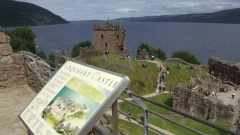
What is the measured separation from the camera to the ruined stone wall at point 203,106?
27.2m

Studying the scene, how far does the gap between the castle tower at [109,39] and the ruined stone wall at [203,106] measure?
25.1 meters

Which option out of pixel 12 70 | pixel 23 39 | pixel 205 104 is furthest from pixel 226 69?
pixel 23 39

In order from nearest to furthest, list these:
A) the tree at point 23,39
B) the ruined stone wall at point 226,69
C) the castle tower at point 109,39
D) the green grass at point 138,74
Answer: the green grass at point 138,74 → the ruined stone wall at point 226,69 → the castle tower at point 109,39 → the tree at point 23,39

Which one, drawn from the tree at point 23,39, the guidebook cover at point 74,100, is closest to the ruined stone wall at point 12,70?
the guidebook cover at point 74,100

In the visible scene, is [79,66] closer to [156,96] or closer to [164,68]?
[156,96]

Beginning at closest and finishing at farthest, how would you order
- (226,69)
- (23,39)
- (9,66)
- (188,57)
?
(9,66) → (226,69) → (23,39) → (188,57)

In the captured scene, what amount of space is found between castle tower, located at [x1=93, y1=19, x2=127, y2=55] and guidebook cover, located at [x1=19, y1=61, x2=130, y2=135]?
159 feet

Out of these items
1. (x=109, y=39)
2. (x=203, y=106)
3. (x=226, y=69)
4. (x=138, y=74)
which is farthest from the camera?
(x=109, y=39)

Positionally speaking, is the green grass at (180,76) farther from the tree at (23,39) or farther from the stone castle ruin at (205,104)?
the tree at (23,39)

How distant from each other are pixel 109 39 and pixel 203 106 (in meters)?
29.1

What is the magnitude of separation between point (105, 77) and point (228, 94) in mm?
35154

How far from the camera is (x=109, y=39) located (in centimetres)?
5331

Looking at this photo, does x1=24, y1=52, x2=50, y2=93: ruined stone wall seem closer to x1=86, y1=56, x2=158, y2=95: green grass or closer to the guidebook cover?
the guidebook cover

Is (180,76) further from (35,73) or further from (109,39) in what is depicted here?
(35,73)
